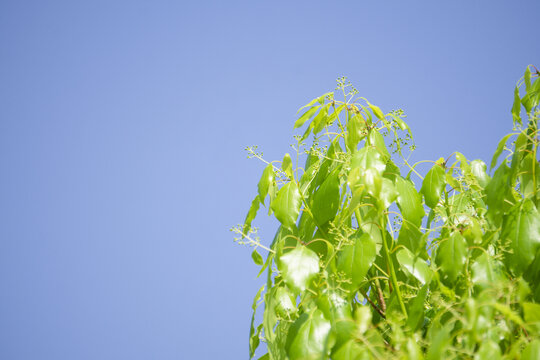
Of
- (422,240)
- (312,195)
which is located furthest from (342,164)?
(422,240)

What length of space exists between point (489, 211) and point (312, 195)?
15.8 inches

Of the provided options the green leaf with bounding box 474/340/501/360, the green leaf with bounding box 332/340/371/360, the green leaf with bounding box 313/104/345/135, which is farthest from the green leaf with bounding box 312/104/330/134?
the green leaf with bounding box 474/340/501/360

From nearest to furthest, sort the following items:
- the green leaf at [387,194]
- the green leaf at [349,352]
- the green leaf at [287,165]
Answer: the green leaf at [349,352] → the green leaf at [387,194] → the green leaf at [287,165]

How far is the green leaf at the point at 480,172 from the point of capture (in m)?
1.18

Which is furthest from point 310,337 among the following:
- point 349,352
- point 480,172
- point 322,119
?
point 480,172

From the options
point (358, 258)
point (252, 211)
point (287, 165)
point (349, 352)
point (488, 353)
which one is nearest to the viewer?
point (488, 353)

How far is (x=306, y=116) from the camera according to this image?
3.94 ft

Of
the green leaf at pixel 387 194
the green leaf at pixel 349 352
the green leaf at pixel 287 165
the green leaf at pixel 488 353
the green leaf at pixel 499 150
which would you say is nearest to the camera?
the green leaf at pixel 488 353

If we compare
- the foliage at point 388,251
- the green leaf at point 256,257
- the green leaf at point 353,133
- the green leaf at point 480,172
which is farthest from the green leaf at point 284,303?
the green leaf at point 480,172

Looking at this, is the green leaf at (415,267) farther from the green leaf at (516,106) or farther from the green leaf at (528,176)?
the green leaf at (516,106)

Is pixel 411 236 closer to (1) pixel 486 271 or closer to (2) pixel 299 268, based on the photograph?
(1) pixel 486 271

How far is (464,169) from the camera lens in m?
1.17

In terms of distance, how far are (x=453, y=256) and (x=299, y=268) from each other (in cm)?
30

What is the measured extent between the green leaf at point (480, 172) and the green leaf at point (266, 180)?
1.72 ft
